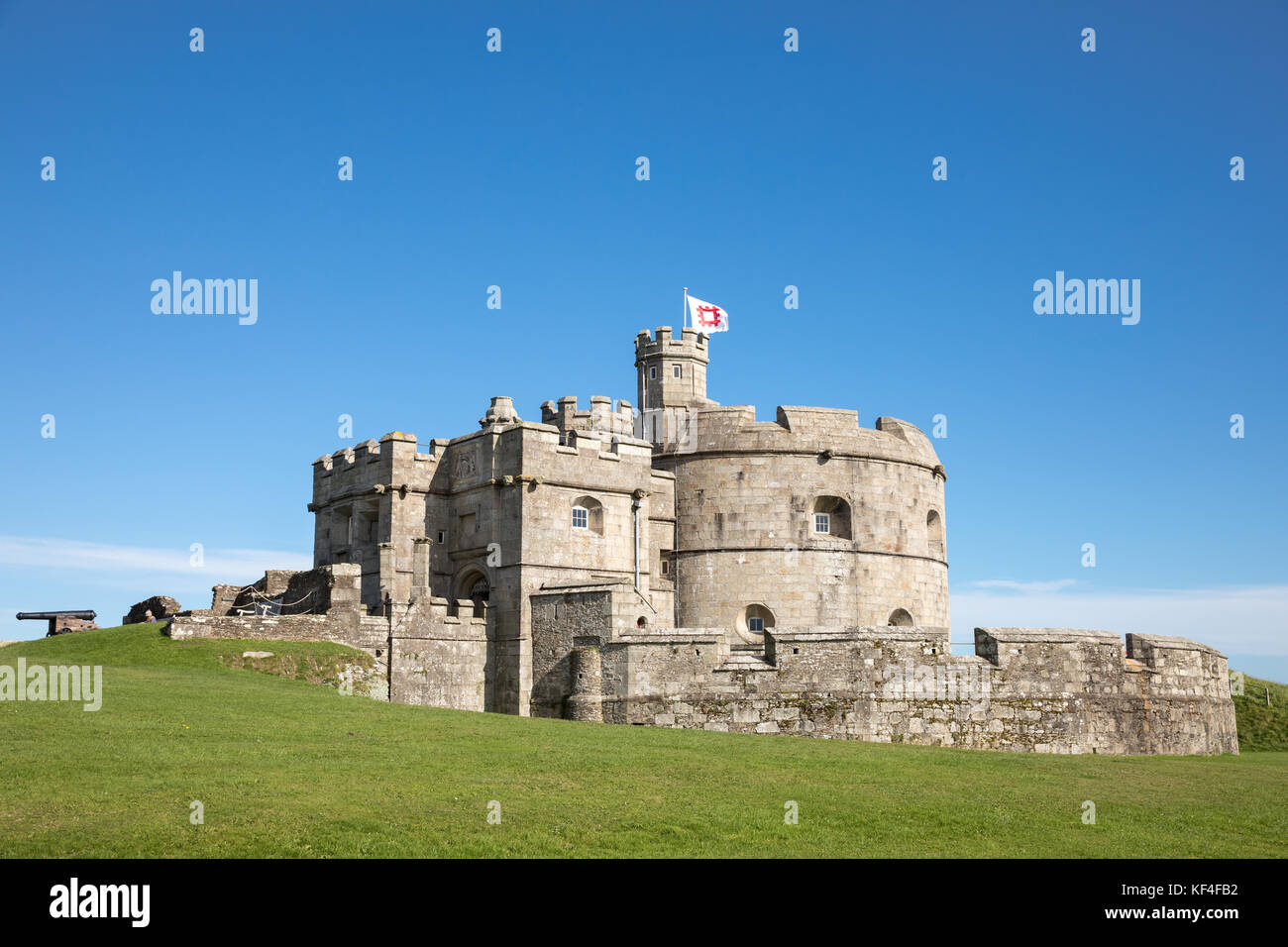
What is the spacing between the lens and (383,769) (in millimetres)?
17422

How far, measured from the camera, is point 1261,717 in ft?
130

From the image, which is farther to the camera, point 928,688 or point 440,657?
point 440,657

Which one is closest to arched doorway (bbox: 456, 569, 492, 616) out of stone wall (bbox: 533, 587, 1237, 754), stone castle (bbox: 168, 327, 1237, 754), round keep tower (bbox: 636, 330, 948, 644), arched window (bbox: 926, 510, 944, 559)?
stone castle (bbox: 168, 327, 1237, 754)

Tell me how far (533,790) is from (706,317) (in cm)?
3483

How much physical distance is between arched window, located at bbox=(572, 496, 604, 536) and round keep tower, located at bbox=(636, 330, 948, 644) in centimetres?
423

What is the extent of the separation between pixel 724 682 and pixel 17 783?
17847 mm

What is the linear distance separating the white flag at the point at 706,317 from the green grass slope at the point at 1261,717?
946 inches

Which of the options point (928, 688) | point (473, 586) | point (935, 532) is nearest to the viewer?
point (928, 688)

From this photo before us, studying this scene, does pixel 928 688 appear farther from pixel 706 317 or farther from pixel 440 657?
pixel 706 317

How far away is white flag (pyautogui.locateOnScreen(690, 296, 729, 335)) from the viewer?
1928 inches

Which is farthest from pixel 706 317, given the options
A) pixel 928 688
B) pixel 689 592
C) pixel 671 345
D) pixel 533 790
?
pixel 533 790

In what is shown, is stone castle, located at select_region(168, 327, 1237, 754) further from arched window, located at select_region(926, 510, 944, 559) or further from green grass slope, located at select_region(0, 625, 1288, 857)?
green grass slope, located at select_region(0, 625, 1288, 857)
